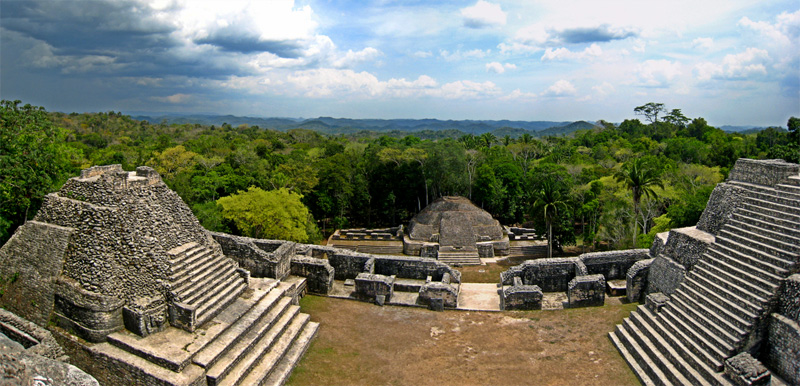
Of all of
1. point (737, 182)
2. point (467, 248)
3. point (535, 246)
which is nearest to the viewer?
point (737, 182)

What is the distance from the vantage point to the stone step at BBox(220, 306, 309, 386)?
10583 mm

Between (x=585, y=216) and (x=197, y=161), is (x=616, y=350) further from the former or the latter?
(x=197, y=161)

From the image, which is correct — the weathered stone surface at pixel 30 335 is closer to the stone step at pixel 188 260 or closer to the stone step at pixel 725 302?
the stone step at pixel 188 260

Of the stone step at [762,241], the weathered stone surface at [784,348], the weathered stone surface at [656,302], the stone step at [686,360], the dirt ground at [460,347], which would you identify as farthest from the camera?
the weathered stone surface at [656,302]

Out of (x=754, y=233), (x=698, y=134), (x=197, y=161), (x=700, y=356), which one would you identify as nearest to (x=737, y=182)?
(x=754, y=233)

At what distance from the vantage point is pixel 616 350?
12422mm

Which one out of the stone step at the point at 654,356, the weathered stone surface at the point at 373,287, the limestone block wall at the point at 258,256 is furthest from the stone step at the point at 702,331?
the limestone block wall at the point at 258,256

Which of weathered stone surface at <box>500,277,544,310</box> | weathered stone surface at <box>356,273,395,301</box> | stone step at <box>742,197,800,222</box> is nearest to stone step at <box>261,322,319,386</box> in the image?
weathered stone surface at <box>356,273,395,301</box>

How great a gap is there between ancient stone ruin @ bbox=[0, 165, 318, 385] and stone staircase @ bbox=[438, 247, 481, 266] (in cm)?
1408

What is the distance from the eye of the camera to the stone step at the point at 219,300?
11.3 meters

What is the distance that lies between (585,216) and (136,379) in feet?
94.9

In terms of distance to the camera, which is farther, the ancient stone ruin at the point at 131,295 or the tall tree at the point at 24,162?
the tall tree at the point at 24,162

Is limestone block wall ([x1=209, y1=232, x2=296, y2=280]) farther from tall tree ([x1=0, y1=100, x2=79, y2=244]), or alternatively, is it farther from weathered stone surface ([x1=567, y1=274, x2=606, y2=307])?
weathered stone surface ([x1=567, y1=274, x2=606, y2=307])

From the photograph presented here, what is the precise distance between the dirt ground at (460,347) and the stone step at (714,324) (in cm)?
217
